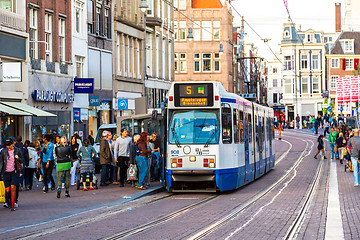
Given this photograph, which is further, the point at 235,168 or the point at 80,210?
the point at 235,168

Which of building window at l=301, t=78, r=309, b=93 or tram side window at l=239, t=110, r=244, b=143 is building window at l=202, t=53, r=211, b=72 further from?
tram side window at l=239, t=110, r=244, b=143

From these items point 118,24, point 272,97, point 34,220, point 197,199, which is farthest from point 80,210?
point 272,97

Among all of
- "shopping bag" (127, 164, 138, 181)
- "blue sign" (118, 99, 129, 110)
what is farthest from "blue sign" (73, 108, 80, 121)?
"shopping bag" (127, 164, 138, 181)

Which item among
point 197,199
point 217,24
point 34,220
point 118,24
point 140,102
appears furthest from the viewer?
point 217,24

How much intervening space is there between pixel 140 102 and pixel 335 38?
8943 cm

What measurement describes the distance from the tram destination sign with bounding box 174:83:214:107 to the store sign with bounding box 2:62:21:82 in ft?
37.3

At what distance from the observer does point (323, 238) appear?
1196 cm

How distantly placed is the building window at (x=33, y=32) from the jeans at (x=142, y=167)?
44.0 ft

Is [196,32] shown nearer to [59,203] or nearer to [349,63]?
[349,63]

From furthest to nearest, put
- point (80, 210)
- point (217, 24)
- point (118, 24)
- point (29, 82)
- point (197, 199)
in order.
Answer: point (217, 24) → point (118, 24) → point (29, 82) → point (197, 199) → point (80, 210)

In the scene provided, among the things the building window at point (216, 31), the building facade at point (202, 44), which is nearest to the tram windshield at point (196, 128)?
the building facade at point (202, 44)

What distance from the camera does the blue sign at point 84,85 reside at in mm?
37906

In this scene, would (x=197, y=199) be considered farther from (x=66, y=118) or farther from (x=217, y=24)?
(x=217, y=24)

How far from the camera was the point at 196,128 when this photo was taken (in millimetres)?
21172
